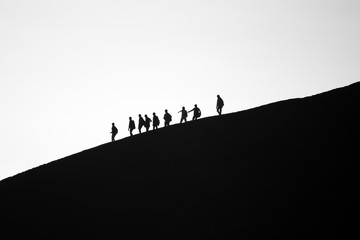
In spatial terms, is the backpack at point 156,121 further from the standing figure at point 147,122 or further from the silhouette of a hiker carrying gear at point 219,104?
the silhouette of a hiker carrying gear at point 219,104

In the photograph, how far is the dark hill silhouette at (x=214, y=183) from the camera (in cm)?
1780

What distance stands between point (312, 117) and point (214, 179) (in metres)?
8.42

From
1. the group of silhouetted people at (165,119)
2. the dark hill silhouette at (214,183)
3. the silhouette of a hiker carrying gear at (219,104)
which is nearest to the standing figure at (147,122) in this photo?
the group of silhouetted people at (165,119)

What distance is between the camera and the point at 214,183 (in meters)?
21.3

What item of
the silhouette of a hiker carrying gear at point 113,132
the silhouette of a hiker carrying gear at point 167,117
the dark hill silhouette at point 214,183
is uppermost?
the silhouette of a hiker carrying gear at point 167,117

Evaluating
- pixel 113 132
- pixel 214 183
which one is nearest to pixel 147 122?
A: pixel 113 132

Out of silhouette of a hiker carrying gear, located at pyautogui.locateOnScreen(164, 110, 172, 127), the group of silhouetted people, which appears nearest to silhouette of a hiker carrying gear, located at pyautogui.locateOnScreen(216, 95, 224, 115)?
the group of silhouetted people

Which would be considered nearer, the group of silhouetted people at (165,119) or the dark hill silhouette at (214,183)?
the dark hill silhouette at (214,183)

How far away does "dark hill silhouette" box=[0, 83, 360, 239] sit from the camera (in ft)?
58.4

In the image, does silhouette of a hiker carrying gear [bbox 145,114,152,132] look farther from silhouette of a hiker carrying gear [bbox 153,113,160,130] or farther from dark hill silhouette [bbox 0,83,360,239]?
dark hill silhouette [bbox 0,83,360,239]

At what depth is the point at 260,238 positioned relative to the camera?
1656 cm

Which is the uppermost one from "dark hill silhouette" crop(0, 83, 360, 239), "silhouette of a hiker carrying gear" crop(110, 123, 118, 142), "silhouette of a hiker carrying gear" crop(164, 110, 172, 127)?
"silhouette of a hiker carrying gear" crop(164, 110, 172, 127)

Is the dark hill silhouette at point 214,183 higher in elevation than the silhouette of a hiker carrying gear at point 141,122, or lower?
lower

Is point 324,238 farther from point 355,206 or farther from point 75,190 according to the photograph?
point 75,190
